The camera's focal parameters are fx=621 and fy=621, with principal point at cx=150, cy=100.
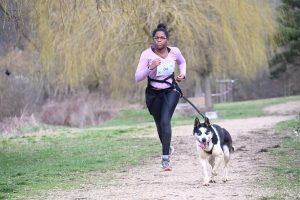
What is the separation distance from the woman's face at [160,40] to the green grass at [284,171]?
2.33 meters

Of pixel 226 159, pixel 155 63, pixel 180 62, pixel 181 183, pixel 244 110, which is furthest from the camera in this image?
pixel 244 110

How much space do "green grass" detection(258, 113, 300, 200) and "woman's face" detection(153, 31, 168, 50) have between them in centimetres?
233

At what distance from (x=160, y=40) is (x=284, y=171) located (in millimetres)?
2564

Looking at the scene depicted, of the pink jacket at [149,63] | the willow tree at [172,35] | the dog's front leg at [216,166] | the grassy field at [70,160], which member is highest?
the willow tree at [172,35]

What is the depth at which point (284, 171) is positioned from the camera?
28.2 ft

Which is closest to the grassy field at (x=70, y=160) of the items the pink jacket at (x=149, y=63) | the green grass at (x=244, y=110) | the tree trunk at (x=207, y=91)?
the pink jacket at (x=149, y=63)

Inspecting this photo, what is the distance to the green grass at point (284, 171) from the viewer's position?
6.88 metres

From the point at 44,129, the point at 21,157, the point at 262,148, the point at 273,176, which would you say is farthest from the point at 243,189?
the point at 44,129

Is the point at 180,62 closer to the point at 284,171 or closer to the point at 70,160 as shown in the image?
the point at 284,171

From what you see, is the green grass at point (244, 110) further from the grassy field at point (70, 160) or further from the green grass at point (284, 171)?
the green grass at point (284, 171)

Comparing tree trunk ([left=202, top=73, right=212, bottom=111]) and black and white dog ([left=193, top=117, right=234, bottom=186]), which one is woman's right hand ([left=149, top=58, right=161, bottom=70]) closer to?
black and white dog ([left=193, top=117, right=234, bottom=186])

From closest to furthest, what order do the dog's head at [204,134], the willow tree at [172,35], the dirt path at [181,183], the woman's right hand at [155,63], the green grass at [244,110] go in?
the dirt path at [181,183], the dog's head at [204,134], the woman's right hand at [155,63], the willow tree at [172,35], the green grass at [244,110]

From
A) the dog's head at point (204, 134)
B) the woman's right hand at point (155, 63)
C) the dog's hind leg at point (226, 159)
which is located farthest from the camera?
the woman's right hand at point (155, 63)

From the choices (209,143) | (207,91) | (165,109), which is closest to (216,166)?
(209,143)
